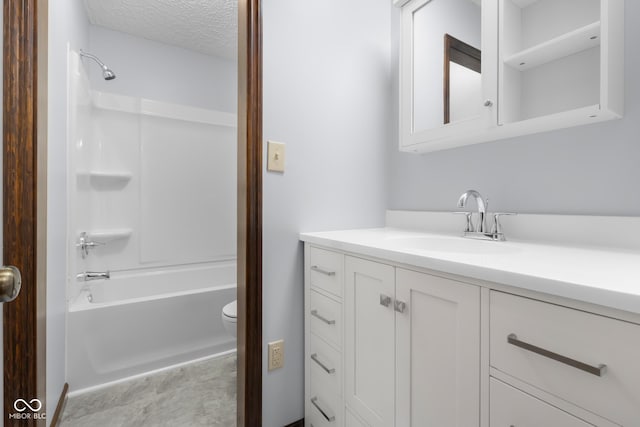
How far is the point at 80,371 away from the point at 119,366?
180mm

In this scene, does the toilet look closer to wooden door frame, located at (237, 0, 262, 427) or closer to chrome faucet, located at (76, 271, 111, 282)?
wooden door frame, located at (237, 0, 262, 427)

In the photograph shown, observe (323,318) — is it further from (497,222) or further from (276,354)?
(497,222)

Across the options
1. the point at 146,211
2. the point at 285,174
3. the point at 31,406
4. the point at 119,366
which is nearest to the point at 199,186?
the point at 146,211

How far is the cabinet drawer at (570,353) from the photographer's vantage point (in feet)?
1.47

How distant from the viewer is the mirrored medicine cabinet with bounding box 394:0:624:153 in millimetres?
885

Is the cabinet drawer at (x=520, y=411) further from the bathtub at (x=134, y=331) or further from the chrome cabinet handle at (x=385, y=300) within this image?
the bathtub at (x=134, y=331)

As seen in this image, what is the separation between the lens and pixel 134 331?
70.6 inches

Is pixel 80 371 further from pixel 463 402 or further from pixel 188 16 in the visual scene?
pixel 188 16

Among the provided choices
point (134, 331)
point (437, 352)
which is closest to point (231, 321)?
point (134, 331)

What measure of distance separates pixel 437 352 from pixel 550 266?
1.07 feet

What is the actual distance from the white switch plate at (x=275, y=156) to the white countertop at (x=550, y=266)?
43cm

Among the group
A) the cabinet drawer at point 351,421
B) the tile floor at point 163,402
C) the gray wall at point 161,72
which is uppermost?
the gray wall at point 161,72

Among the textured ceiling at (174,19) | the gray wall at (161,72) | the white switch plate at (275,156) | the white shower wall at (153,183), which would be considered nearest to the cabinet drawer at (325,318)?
the white switch plate at (275,156)

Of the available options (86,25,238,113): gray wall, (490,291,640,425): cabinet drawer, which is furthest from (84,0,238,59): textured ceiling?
(490,291,640,425): cabinet drawer
